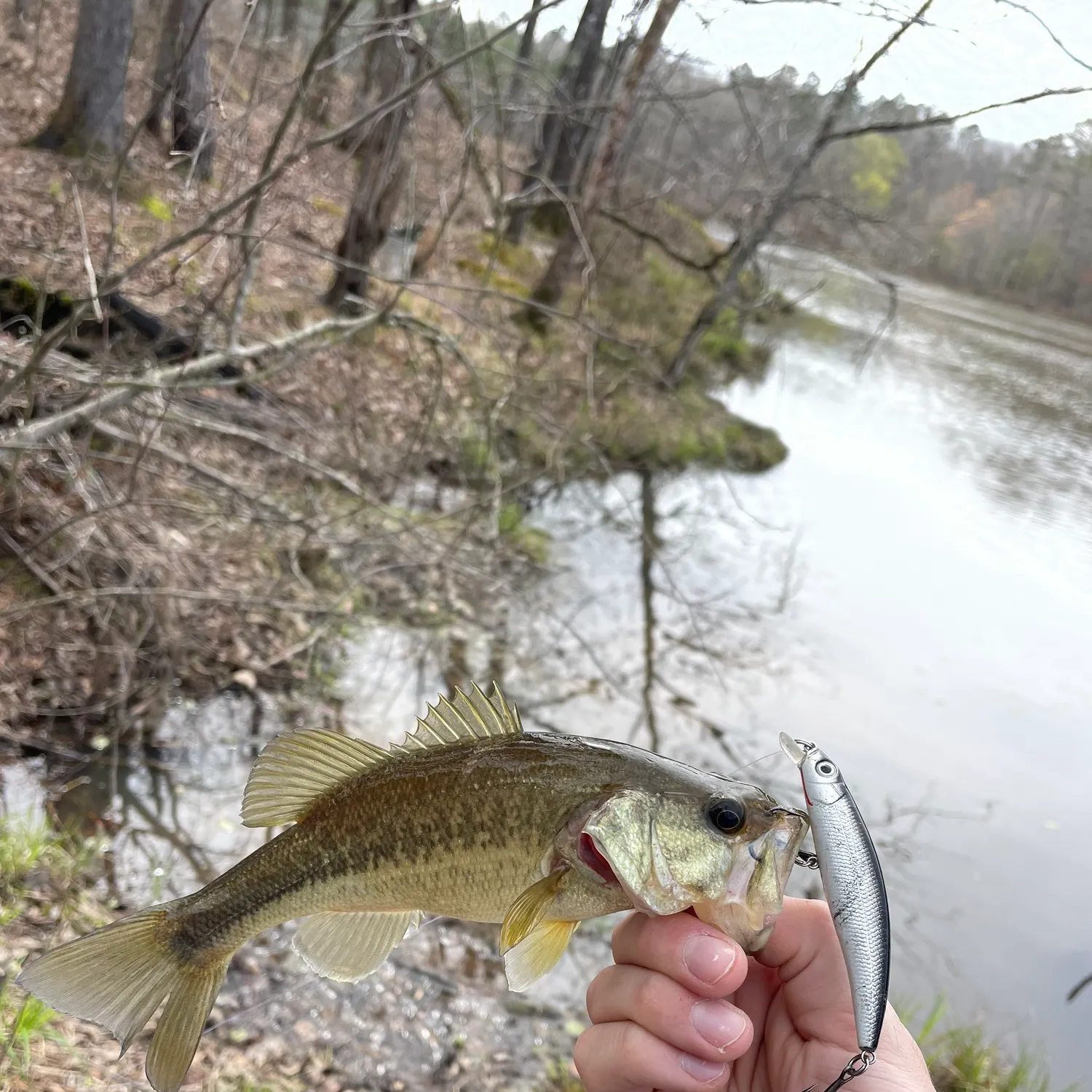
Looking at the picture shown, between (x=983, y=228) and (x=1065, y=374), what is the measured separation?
775 centimetres

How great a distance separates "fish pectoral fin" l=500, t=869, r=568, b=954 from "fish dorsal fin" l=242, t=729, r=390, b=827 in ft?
1.19

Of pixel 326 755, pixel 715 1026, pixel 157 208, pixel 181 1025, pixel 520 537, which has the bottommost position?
pixel 520 537

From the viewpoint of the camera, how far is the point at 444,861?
151 centimetres

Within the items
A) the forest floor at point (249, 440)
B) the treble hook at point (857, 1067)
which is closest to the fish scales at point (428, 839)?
the treble hook at point (857, 1067)

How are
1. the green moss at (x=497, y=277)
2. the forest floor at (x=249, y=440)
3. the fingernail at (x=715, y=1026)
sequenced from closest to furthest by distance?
the fingernail at (x=715, y=1026)
the forest floor at (x=249, y=440)
the green moss at (x=497, y=277)

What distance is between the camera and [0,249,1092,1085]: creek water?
496cm

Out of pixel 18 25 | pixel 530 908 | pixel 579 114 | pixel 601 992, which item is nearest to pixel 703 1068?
pixel 601 992

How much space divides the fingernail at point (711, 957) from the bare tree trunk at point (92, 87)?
35.6 feet

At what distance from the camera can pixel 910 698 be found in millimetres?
7809

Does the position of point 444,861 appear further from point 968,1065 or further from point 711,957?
point 968,1065

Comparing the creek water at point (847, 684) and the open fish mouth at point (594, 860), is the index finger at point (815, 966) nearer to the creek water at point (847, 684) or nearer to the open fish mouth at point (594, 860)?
the open fish mouth at point (594, 860)

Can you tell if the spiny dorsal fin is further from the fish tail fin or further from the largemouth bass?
the fish tail fin

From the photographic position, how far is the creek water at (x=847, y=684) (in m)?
4.96

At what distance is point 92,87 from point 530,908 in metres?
11.4
